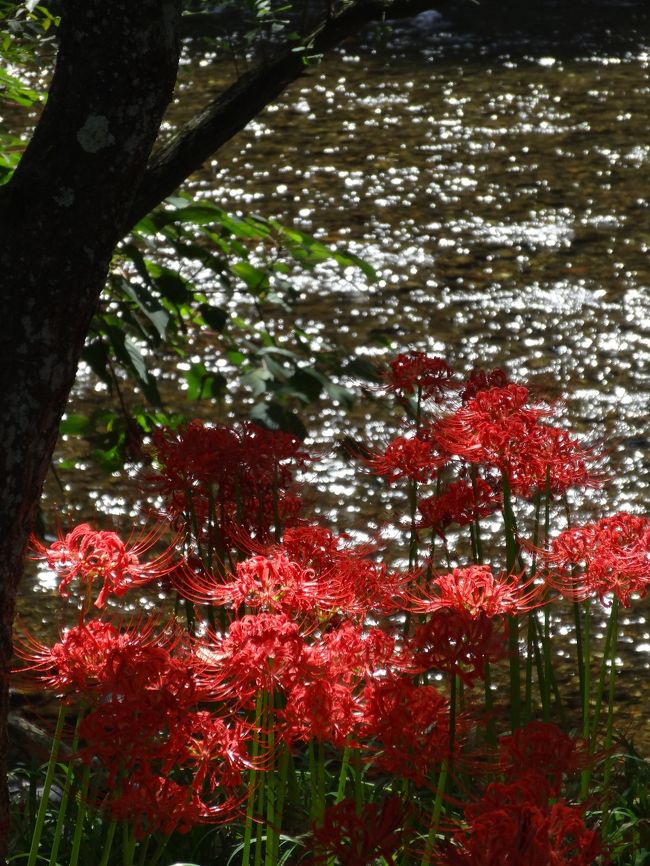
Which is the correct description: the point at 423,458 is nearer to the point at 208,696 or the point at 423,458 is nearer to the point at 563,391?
the point at 208,696

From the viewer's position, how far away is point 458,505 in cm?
255

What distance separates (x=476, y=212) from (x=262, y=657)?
7498mm

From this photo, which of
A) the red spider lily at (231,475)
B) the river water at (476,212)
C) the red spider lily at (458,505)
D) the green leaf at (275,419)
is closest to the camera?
the red spider lily at (231,475)

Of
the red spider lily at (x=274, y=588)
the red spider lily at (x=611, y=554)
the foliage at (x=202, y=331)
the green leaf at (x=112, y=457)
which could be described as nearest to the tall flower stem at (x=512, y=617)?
the red spider lily at (x=611, y=554)

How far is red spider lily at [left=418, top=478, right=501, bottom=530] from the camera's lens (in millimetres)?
2549

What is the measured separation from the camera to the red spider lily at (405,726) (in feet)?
5.27

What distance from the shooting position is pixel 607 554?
6.61 ft

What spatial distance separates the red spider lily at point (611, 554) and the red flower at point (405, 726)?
1.51 ft

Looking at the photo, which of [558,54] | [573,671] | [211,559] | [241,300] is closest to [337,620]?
[211,559]

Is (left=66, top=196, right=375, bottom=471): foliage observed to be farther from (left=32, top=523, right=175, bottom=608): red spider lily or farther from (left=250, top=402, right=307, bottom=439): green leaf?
(left=32, top=523, right=175, bottom=608): red spider lily

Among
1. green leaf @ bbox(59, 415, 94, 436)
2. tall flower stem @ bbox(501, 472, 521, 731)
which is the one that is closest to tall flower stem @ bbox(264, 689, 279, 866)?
tall flower stem @ bbox(501, 472, 521, 731)

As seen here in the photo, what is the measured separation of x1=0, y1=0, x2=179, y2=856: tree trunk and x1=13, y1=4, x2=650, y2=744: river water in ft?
5.76

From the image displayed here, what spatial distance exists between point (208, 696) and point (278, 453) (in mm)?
781

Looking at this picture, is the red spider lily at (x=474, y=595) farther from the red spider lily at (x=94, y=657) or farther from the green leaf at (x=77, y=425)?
the green leaf at (x=77, y=425)
